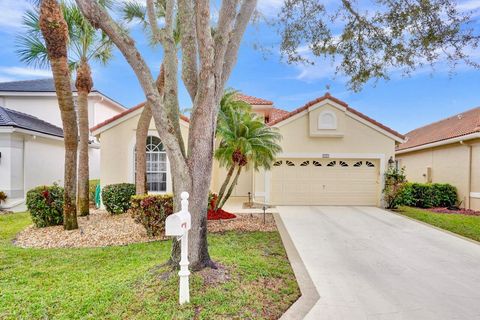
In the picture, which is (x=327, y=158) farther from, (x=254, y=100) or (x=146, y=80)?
(x=146, y=80)

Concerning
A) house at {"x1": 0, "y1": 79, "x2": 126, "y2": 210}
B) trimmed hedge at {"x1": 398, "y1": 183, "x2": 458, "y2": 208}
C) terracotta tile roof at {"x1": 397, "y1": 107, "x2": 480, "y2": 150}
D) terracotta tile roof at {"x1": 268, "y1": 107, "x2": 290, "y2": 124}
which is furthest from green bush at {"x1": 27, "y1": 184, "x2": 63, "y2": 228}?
terracotta tile roof at {"x1": 397, "y1": 107, "x2": 480, "y2": 150}

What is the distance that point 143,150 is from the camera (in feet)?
43.8

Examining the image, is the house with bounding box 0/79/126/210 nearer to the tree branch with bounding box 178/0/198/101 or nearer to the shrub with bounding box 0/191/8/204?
the shrub with bounding box 0/191/8/204

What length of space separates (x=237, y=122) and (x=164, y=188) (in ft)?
18.8

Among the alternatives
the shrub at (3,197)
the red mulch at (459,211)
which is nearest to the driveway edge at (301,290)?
the red mulch at (459,211)

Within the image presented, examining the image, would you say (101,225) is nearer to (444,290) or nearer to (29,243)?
(29,243)

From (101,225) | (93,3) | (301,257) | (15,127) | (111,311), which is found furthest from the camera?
(15,127)

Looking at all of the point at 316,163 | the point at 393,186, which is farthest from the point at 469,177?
the point at 316,163

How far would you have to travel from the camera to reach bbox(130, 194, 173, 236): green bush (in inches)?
364

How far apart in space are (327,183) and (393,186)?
3.16 metres

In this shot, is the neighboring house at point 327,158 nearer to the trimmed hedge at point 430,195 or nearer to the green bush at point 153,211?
the trimmed hedge at point 430,195

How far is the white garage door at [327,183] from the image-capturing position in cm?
1659

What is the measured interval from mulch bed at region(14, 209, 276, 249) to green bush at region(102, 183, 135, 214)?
754 mm

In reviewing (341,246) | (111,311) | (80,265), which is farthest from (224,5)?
(341,246)
